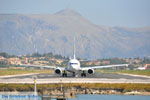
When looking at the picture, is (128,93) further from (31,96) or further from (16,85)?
(31,96)

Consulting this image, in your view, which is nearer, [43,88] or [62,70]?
[43,88]

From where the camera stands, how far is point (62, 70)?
147625 mm

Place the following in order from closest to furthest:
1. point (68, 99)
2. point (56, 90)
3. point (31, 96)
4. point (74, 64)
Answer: point (31, 96) → point (68, 99) → point (56, 90) → point (74, 64)

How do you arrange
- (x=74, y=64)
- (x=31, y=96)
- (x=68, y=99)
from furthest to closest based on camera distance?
(x=74, y=64) → (x=68, y=99) → (x=31, y=96)

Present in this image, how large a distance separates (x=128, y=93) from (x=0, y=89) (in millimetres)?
19540

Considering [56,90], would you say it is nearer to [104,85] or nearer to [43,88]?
[43,88]

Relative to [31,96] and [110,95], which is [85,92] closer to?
[110,95]

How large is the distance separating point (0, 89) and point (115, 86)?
18178 millimetres

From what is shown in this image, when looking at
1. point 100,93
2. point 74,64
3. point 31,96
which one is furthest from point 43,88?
point 74,64

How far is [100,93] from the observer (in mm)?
106438

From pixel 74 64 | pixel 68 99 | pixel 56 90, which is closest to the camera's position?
pixel 68 99

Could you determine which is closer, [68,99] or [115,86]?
[68,99]

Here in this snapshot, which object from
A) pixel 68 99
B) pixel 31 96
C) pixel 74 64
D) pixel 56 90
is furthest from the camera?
pixel 74 64

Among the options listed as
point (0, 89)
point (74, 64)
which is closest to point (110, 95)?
Result: point (0, 89)
